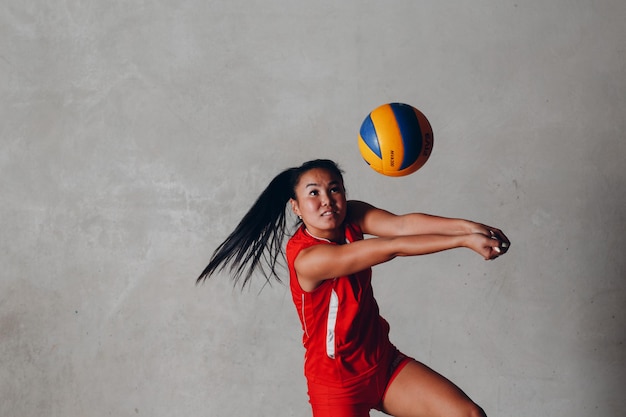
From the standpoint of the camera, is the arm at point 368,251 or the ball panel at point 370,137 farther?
the ball panel at point 370,137

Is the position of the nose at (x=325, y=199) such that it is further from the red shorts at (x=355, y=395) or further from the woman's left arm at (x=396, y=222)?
the red shorts at (x=355, y=395)

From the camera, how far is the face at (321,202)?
9.34 feet

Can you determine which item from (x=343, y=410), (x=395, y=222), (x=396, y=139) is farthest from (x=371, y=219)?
(x=343, y=410)

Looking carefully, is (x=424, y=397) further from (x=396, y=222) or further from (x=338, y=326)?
(x=396, y=222)

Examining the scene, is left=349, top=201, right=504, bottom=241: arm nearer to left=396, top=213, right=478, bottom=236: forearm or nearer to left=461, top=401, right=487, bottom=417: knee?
left=396, top=213, right=478, bottom=236: forearm

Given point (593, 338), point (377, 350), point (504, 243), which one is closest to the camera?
point (504, 243)

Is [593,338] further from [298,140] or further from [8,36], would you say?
[8,36]

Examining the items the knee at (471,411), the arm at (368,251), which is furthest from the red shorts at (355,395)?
the arm at (368,251)

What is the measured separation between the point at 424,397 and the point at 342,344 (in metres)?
0.37

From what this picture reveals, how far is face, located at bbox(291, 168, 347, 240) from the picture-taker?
285cm

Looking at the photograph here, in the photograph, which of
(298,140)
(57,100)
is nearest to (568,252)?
(298,140)

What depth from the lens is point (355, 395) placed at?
287 cm

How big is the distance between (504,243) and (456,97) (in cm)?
202

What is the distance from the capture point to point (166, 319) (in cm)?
426
